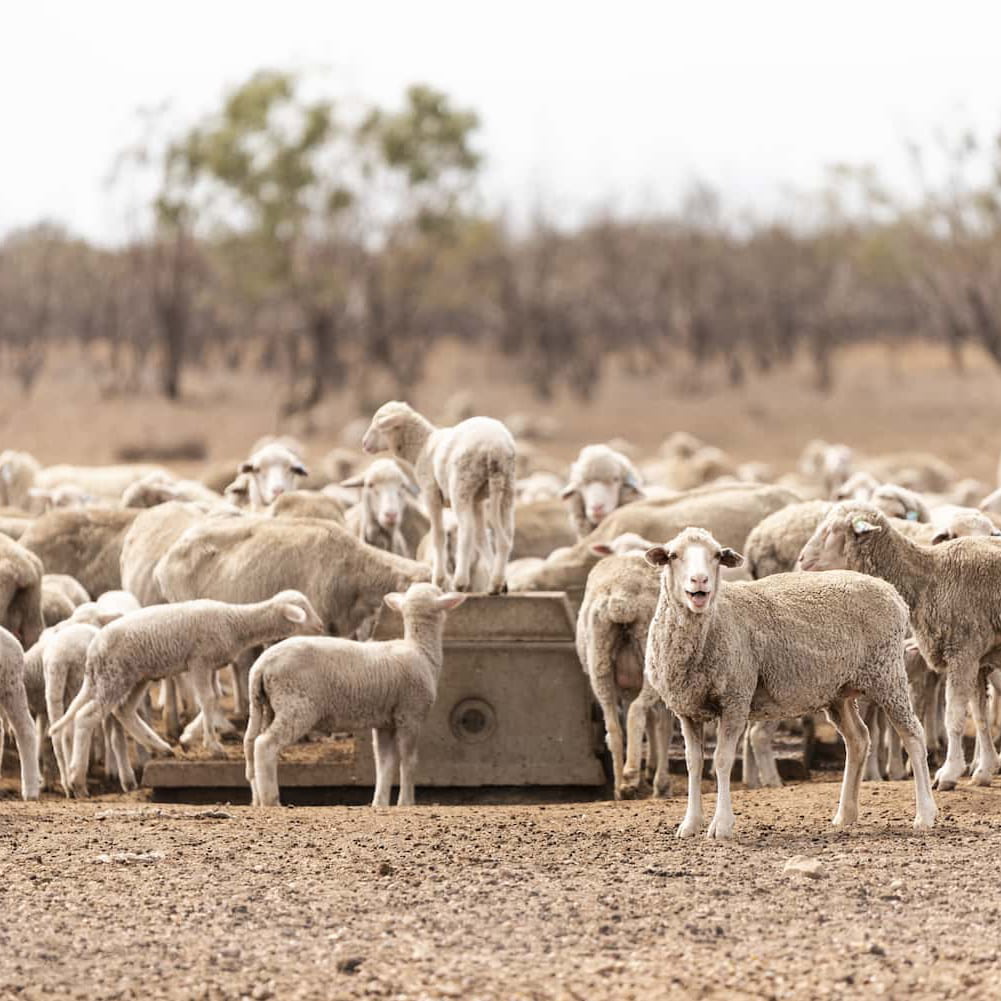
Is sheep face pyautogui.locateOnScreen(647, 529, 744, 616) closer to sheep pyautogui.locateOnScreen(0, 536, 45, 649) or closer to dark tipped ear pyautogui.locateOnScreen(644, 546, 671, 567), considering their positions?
dark tipped ear pyautogui.locateOnScreen(644, 546, 671, 567)

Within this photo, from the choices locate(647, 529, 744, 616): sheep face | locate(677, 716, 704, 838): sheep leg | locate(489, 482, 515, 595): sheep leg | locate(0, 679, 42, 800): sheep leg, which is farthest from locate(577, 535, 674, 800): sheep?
locate(0, 679, 42, 800): sheep leg

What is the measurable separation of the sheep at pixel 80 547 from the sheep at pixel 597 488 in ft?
11.8

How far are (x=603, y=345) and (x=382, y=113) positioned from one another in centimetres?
1676

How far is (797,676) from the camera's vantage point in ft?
29.0

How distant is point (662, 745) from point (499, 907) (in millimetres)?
3977

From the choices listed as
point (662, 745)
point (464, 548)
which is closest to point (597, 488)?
point (464, 548)

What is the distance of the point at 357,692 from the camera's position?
10.5 meters

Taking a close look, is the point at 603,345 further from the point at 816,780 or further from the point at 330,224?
the point at 816,780

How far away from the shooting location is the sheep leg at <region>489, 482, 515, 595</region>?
36.9ft

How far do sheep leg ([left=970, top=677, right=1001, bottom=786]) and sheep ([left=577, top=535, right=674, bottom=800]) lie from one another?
5.86 ft

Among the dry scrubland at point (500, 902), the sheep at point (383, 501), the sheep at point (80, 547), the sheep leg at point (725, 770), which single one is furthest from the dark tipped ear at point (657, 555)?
the sheep at point (80, 547)

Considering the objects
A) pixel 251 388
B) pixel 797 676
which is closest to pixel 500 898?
pixel 797 676

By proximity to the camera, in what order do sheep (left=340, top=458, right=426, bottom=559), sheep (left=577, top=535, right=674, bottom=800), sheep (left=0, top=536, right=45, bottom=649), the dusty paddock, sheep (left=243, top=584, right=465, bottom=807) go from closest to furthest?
the dusty paddock
sheep (left=243, top=584, right=465, bottom=807)
sheep (left=577, top=535, right=674, bottom=800)
sheep (left=0, top=536, right=45, bottom=649)
sheep (left=340, top=458, right=426, bottom=559)

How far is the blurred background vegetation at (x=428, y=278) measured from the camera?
145 feet
